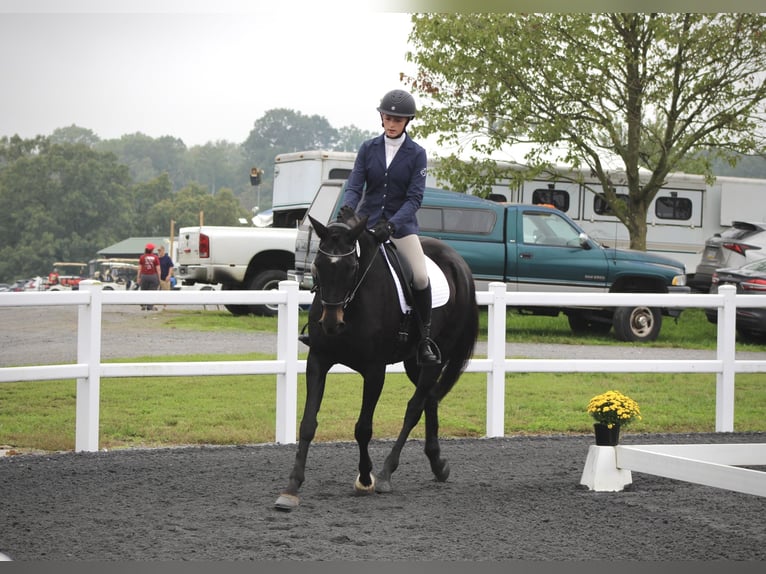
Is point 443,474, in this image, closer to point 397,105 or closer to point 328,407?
point 397,105

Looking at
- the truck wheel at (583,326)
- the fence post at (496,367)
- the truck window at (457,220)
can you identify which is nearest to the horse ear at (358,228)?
the fence post at (496,367)

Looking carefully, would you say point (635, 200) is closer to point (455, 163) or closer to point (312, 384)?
point (455, 163)

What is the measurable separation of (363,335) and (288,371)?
2758mm

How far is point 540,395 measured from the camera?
13.8 meters

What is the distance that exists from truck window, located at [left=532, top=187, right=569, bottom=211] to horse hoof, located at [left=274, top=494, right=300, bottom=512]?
65.5ft

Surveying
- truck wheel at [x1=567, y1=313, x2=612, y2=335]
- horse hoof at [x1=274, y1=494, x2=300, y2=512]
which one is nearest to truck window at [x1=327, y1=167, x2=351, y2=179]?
truck wheel at [x1=567, y1=313, x2=612, y2=335]

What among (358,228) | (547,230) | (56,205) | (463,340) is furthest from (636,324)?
(56,205)

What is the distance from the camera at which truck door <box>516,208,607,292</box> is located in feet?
64.2

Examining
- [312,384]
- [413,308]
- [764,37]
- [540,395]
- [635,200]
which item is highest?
[764,37]

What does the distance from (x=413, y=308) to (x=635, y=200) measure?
17680 millimetres

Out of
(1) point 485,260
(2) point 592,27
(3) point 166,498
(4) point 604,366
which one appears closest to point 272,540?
(3) point 166,498

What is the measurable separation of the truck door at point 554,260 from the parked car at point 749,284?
7.15ft

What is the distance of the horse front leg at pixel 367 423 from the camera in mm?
7043

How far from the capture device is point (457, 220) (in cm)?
1980
